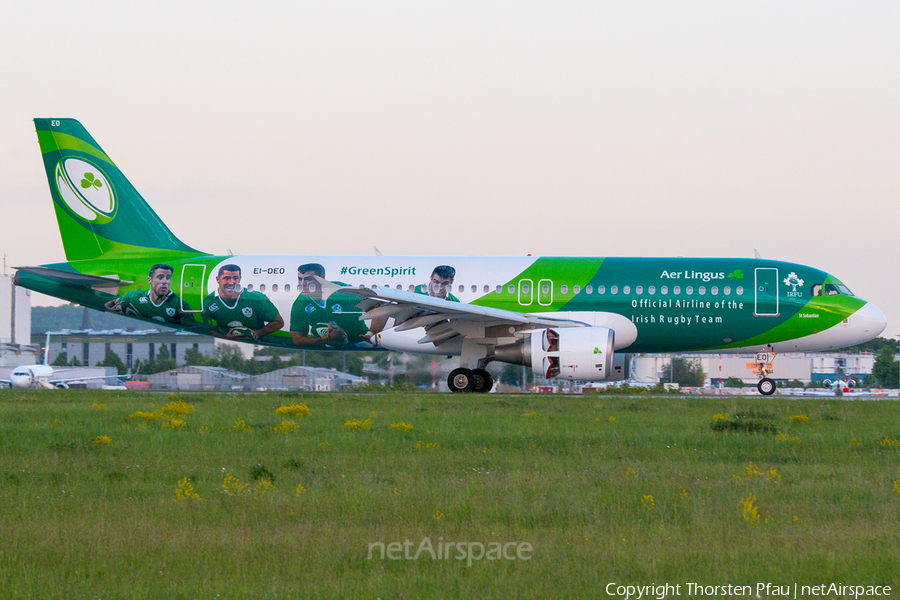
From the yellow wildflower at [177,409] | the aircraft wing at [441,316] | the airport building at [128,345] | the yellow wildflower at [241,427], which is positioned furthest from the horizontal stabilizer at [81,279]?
the airport building at [128,345]

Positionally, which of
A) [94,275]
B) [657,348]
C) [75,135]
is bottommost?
[657,348]

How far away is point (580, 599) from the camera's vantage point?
21.0 feet

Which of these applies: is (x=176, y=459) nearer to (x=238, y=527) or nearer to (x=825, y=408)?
(x=238, y=527)

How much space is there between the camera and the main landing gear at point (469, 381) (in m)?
25.3

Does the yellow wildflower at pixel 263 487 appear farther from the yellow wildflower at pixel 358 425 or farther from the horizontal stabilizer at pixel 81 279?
the horizontal stabilizer at pixel 81 279

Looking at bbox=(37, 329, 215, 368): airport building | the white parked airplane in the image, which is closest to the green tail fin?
bbox=(37, 329, 215, 368): airport building

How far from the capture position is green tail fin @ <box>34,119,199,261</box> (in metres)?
27.0

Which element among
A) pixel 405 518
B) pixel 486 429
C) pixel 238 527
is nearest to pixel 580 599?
pixel 405 518

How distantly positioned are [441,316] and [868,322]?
1150 cm

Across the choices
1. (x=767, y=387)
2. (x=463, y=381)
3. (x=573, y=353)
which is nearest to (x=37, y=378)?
(x=463, y=381)

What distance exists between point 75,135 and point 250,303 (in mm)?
7138

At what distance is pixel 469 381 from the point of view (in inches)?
997

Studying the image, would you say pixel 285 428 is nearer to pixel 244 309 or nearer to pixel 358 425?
pixel 358 425

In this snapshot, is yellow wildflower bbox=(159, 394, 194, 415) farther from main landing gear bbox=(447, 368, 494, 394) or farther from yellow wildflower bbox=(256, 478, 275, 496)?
yellow wildflower bbox=(256, 478, 275, 496)
